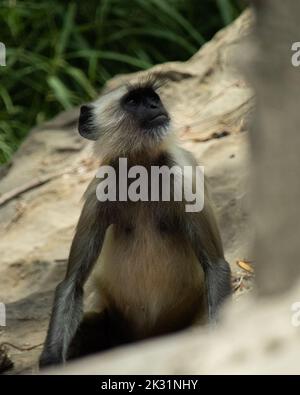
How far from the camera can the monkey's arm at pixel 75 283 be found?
17.9ft

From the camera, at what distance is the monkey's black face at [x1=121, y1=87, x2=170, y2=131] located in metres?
5.69

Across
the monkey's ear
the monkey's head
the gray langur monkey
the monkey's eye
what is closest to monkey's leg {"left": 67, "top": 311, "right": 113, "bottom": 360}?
the gray langur monkey

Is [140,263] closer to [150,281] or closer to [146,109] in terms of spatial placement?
[150,281]

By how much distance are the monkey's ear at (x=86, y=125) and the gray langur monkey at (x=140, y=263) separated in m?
0.29

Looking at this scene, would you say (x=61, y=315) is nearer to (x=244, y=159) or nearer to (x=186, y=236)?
(x=186, y=236)

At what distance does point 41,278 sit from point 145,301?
1.31 m

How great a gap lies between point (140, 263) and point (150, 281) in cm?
11

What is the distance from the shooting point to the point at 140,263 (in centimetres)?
558

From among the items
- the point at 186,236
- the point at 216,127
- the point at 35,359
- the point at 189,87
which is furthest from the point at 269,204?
the point at 189,87

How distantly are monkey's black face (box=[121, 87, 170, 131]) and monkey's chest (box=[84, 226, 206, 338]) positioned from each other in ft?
1.93

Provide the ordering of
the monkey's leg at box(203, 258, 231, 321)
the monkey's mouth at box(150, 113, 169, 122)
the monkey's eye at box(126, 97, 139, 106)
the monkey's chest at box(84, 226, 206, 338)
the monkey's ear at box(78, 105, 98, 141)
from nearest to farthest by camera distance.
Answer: the monkey's leg at box(203, 258, 231, 321)
the monkey's chest at box(84, 226, 206, 338)
the monkey's mouth at box(150, 113, 169, 122)
the monkey's eye at box(126, 97, 139, 106)
the monkey's ear at box(78, 105, 98, 141)

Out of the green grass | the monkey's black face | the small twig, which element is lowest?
the monkey's black face

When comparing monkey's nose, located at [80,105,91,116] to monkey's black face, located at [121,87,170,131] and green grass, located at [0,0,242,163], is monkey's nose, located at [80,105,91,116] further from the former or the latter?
green grass, located at [0,0,242,163]

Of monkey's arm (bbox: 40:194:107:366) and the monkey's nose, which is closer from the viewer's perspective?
monkey's arm (bbox: 40:194:107:366)
